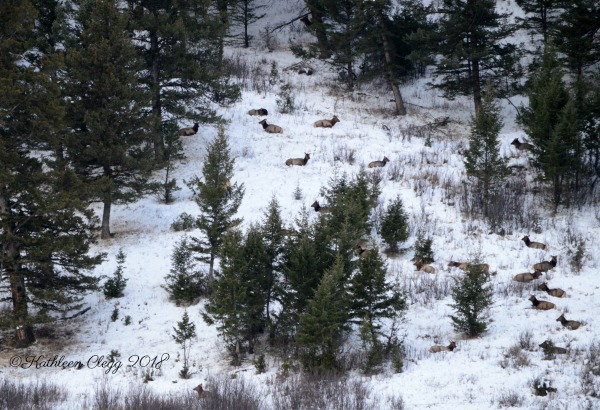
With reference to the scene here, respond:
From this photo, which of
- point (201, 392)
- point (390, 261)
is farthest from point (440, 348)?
point (201, 392)

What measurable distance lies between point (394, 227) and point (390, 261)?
3.46 ft

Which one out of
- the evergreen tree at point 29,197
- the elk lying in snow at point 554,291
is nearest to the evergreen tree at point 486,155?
the elk lying in snow at point 554,291

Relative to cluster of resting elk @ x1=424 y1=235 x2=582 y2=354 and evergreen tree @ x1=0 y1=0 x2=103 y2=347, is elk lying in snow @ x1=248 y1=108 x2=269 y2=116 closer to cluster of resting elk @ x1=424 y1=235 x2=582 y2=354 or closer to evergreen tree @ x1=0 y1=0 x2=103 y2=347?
cluster of resting elk @ x1=424 y1=235 x2=582 y2=354

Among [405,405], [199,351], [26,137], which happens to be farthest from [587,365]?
[26,137]

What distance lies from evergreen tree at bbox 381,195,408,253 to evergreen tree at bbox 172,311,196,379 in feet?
22.2

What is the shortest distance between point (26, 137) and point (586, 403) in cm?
1358

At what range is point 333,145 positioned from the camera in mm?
25438

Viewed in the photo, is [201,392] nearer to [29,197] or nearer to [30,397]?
[30,397]

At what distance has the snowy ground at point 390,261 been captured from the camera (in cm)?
1149

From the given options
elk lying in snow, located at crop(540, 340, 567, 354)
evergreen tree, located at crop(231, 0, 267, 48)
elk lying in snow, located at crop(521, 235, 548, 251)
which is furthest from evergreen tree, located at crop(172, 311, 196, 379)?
evergreen tree, located at crop(231, 0, 267, 48)

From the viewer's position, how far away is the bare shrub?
10594mm

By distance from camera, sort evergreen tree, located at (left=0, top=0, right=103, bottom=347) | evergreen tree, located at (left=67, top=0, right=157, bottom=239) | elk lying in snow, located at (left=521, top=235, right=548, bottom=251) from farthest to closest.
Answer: evergreen tree, located at (left=67, top=0, right=157, bottom=239), elk lying in snow, located at (left=521, top=235, right=548, bottom=251), evergreen tree, located at (left=0, top=0, right=103, bottom=347)

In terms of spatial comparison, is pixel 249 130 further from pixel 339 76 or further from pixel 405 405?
pixel 405 405

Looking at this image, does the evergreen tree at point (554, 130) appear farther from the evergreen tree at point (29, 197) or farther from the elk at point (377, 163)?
the evergreen tree at point (29, 197)
